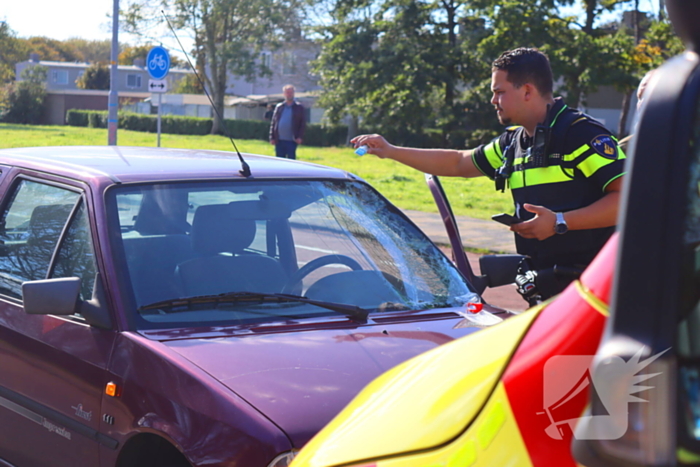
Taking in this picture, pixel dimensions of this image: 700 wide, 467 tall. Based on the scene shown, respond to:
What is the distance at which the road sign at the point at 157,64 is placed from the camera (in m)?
17.8

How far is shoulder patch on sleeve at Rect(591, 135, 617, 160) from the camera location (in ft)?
12.0

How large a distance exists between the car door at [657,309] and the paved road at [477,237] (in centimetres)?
753

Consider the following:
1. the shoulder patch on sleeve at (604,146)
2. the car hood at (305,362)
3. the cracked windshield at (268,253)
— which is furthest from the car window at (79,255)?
the shoulder patch on sleeve at (604,146)

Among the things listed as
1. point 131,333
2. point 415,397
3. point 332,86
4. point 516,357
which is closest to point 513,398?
point 516,357

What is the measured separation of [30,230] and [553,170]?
7.29 feet

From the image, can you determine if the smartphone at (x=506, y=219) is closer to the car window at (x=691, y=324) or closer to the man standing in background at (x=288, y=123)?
the car window at (x=691, y=324)

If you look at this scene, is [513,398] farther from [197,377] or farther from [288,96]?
[288,96]

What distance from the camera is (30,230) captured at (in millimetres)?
3820

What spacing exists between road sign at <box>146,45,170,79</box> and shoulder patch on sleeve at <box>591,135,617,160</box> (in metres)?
15.0

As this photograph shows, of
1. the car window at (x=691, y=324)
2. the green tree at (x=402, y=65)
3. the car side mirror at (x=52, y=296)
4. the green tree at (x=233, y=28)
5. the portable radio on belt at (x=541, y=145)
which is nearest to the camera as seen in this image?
the car window at (x=691, y=324)

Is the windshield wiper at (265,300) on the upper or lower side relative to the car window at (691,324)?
lower

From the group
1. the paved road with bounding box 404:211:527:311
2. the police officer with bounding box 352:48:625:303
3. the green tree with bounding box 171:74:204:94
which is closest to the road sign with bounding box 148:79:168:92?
the paved road with bounding box 404:211:527:311

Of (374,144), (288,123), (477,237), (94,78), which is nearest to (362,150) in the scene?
(374,144)

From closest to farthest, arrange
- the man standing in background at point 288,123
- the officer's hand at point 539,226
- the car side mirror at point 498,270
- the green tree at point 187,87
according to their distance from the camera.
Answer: the officer's hand at point 539,226, the car side mirror at point 498,270, the man standing in background at point 288,123, the green tree at point 187,87
